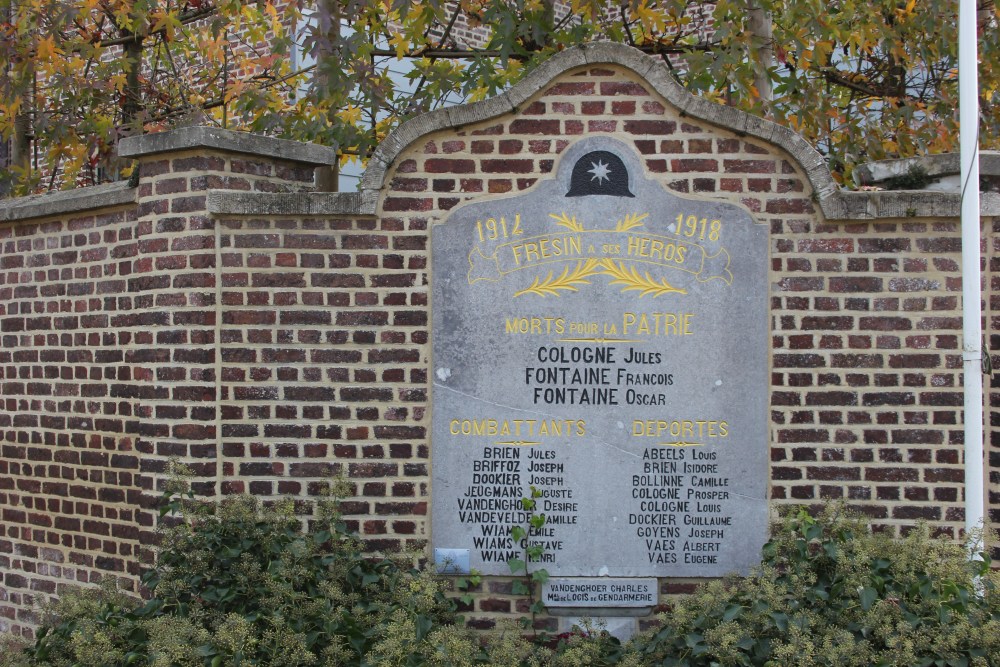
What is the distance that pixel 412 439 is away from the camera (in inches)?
181

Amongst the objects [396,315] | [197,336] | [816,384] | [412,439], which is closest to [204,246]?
[197,336]

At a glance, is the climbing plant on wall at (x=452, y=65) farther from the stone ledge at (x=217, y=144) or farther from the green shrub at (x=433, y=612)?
the green shrub at (x=433, y=612)

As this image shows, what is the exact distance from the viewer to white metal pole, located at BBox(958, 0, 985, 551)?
430 cm

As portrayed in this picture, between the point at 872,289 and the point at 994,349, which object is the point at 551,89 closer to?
the point at 872,289

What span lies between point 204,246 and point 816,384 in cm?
294

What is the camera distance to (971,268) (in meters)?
4.31

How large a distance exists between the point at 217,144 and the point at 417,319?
1.25m

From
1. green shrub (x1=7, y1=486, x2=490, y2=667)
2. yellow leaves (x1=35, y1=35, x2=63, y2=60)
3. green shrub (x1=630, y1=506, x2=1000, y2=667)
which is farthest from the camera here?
yellow leaves (x1=35, y1=35, x2=63, y2=60)

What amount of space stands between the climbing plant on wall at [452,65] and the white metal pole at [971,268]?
6.39 feet

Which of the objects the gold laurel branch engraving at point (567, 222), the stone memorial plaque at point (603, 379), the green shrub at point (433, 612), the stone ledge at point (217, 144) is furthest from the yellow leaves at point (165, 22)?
the green shrub at point (433, 612)

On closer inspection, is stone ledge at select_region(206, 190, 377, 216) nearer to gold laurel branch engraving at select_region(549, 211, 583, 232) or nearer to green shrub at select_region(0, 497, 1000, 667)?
gold laurel branch engraving at select_region(549, 211, 583, 232)

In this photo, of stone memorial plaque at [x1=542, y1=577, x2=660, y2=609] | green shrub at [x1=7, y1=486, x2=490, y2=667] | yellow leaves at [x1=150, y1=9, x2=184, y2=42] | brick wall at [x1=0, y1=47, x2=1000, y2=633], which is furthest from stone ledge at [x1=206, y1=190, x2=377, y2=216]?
yellow leaves at [x1=150, y1=9, x2=184, y2=42]

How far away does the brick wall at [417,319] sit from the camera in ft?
14.9

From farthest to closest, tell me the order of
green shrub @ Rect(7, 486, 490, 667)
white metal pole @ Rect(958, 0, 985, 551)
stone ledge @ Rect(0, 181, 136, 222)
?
stone ledge @ Rect(0, 181, 136, 222), white metal pole @ Rect(958, 0, 985, 551), green shrub @ Rect(7, 486, 490, 667)
